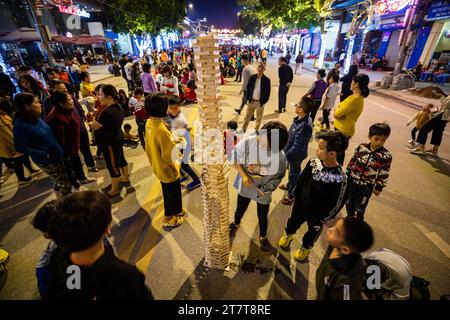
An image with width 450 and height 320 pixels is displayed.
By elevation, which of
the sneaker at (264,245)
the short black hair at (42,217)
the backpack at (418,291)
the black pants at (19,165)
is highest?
the short black hair at (42,217)

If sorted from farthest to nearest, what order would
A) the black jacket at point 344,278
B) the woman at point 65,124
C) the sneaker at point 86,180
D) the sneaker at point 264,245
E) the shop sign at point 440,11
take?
the shop sign at point 440,11
the sneaker at point 86,180
the woman at point 65,124
the sneaker at point 264,245
the black jacket at point 344,278

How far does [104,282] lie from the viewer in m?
1.22

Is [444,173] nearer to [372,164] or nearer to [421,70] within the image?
[372,164]

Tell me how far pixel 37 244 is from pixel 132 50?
42478 mm

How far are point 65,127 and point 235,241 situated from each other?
3.24m

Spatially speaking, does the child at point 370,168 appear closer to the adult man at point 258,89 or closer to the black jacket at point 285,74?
the adult man at point 258,89

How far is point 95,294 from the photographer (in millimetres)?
1279

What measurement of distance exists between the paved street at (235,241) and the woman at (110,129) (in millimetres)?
615

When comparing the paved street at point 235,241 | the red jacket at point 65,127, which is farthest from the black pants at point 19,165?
the red jacket at point 65,127

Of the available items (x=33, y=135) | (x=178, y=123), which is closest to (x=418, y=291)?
(x=178, y=123)

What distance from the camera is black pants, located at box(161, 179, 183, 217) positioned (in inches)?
128

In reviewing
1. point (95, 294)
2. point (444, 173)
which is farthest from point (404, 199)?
point (95, 294)

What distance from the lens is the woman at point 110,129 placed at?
11.5 ft

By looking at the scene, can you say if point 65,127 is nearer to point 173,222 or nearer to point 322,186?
point 173,222
